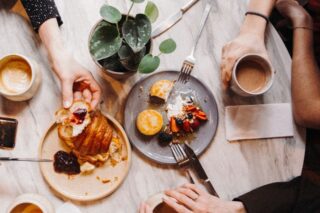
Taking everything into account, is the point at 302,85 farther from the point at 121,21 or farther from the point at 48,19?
the point at 48,19

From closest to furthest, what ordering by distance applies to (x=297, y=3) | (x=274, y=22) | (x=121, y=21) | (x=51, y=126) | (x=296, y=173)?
(x=121, y=21) → (x=51, y=126) → (x=296, y=173) → (x=297, y=3) → (x=274, y=22)

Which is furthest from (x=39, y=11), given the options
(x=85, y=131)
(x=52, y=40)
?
(x=85, y=131)

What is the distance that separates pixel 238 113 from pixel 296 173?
0.34 metres

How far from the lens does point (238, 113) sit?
148cm

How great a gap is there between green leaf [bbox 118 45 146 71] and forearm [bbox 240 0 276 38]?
19.6 inches

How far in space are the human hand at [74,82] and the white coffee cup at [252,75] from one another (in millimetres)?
529

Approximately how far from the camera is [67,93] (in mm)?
1338

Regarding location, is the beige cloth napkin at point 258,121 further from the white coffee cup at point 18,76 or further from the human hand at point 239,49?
the white coffee cup at point 18,76

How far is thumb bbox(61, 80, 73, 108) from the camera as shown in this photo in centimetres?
132

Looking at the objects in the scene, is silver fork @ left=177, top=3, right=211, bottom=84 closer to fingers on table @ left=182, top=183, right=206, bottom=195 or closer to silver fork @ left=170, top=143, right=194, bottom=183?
silver fork @ left=170, top=143, right=194, bottom=183

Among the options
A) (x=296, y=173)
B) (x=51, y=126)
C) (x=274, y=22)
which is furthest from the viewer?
(x=274, y=22)

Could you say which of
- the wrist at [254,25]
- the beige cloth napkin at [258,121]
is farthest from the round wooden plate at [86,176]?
the wrist at [254,25]

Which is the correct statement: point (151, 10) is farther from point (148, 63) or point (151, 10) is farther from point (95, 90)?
point (95, 90)

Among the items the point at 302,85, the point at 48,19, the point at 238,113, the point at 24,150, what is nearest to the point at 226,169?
the point at 238,113
